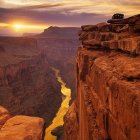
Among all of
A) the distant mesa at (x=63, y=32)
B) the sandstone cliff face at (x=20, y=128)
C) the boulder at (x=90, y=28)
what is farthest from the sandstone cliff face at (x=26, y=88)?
the distant mesa at (x=63, y=32)

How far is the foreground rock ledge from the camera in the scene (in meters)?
14.9

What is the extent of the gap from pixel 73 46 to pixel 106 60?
88.8 meters

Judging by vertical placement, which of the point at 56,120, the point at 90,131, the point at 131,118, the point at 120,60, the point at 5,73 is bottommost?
the point at 56,120

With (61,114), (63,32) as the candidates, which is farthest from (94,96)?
(63,32)

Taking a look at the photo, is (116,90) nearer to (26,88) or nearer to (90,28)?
(90,28)

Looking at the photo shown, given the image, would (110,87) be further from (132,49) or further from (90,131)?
(90,131)

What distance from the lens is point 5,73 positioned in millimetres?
44281

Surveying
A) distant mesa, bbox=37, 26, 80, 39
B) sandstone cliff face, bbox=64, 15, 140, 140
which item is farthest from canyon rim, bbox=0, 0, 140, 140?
distant mesa, bbox=37, 26, 80, 39

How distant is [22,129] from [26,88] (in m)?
29.7

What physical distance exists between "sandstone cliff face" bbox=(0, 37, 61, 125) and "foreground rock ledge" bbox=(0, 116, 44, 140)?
1649cm

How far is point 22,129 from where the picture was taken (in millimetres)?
15930

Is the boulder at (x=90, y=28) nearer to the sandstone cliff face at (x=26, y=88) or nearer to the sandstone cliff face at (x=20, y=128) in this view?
the sandstone cliff face at (x=20, y=128)

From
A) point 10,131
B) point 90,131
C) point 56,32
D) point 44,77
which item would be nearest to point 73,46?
point 56,32

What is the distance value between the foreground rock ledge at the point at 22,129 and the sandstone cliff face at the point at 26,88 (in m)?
16.5
